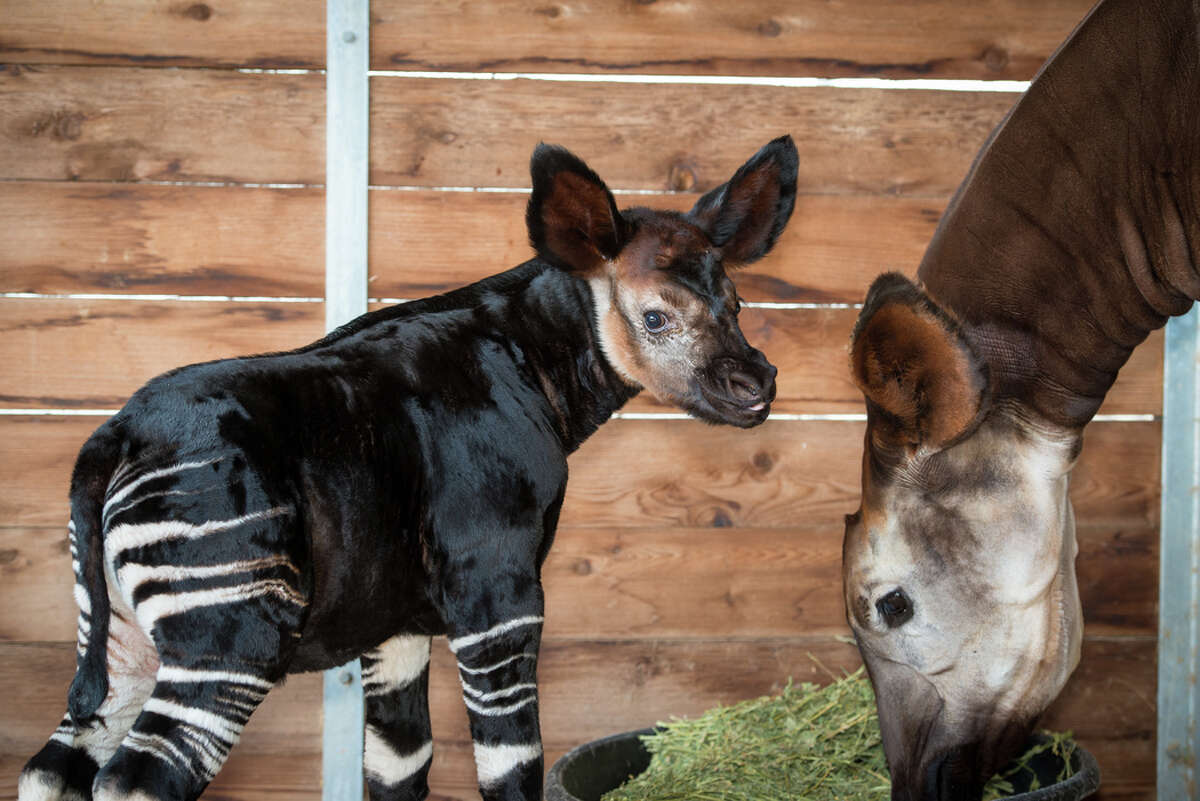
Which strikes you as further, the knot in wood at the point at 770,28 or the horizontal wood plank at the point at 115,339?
the knot in wood at the point at 770,28

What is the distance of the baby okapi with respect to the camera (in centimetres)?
146

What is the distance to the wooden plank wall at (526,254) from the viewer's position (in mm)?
2840

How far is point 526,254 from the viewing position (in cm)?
295

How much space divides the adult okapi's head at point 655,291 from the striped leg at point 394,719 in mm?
703

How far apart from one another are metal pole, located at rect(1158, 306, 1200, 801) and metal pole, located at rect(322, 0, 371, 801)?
2413mm

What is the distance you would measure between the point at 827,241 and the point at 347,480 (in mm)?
1905

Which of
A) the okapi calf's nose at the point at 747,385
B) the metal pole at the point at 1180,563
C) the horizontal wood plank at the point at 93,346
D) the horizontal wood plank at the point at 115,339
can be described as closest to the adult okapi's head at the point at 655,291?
the okapi calf's nose at the point at 747,385

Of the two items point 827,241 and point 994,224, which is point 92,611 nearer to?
→ point 994,224

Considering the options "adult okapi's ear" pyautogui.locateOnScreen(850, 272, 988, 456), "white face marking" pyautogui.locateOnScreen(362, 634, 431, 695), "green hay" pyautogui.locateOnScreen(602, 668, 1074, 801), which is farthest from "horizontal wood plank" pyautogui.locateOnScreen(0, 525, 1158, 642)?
"adult okapi's ear" pyautogui.locateOnScreen(850, 272, 988, 456)

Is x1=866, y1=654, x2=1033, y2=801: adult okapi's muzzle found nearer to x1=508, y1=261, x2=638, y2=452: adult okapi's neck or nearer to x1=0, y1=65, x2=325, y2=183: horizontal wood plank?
x1=508, y1=261, x2=638, y2=452: adult okapi's neck

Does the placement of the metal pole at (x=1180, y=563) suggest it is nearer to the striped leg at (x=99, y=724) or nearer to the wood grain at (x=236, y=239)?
the wood grain at (x=236, y=239)

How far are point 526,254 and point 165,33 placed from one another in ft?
3.88

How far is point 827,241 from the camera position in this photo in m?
3.06

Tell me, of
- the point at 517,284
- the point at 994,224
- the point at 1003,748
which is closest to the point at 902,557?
the point at 1003,748
